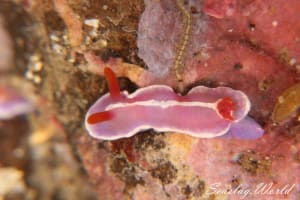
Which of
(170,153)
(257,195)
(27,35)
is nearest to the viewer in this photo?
(257,195)

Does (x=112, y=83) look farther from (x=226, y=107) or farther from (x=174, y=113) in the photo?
(x=226, y=107)

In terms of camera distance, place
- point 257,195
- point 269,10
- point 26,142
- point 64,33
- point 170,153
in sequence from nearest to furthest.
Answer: point 269,10 < point 257,195 < point 170,153 < point 64,33 < point 26,142

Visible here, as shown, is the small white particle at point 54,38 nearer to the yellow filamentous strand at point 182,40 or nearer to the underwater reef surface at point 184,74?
the underwater reef surface at point 184,74

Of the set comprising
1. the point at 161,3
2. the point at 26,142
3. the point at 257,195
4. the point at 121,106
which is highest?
the point at 161,3

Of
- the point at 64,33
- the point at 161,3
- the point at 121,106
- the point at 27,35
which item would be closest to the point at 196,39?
the point at 161,3

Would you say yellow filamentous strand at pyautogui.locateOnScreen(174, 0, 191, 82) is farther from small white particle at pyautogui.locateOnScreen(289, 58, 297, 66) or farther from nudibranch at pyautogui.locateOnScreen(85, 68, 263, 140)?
small white particle at pyautogui.locateOnScreen(289, 58, 297, 66)

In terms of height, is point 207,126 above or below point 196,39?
below

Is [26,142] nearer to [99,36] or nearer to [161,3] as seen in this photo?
[99,36]

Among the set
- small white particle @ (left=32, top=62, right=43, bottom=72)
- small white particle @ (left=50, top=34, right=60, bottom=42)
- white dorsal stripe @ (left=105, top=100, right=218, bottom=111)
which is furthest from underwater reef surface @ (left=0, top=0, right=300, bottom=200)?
small white particle @ (left=32, top=62, right=43, bottom=72)

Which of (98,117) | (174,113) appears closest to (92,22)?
(98,117)
